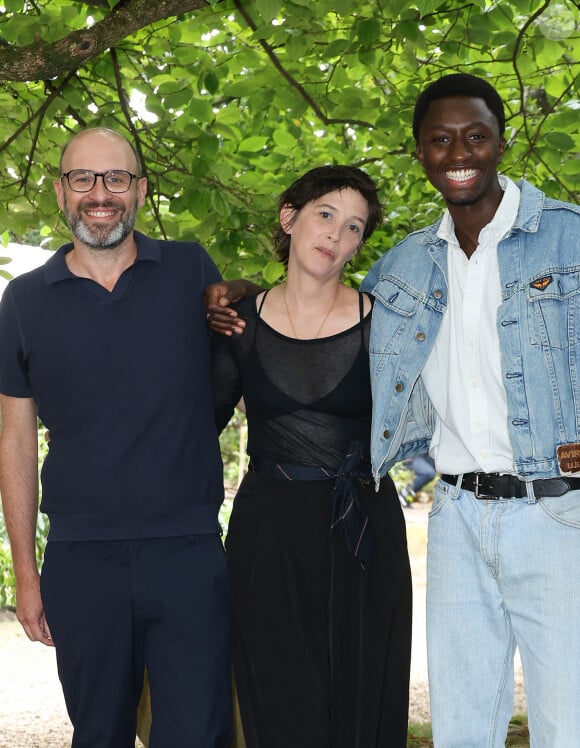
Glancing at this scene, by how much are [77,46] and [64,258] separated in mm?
1181

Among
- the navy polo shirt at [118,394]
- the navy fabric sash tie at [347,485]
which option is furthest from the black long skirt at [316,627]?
the navy polo shirt at [118,394]

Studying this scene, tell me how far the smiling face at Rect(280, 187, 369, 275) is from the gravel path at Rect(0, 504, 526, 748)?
459 centimetres

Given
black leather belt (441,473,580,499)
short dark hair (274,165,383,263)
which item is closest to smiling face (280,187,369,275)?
short dark hair (274,165,383,263)

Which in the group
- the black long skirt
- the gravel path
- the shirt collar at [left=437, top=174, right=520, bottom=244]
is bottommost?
the gravel path

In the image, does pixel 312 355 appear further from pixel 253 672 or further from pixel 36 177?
pixel 36 177

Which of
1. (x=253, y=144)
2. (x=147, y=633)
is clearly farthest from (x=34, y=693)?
(x=147, y=633)

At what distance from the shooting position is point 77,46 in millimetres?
4449

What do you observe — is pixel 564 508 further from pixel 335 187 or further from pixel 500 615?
pixel 335 187

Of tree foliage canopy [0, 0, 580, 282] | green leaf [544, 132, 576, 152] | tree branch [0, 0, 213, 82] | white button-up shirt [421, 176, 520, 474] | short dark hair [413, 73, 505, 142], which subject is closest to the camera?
white button-up shirt [421, 176, 520, 474]

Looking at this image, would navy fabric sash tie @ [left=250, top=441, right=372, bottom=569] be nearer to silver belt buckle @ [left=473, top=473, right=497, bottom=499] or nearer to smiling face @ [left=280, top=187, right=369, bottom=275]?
silver belt buckle @ [left=473, top=473, right=497, bottom=499]

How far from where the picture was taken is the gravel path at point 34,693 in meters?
7.65

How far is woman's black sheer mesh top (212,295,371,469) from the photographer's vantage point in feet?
11.2

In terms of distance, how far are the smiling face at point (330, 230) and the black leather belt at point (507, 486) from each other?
798 millimetres

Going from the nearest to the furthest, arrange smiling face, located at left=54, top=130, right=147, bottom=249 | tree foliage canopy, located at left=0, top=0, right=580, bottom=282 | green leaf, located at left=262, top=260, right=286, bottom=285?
1. smiling face, located at left=54, top=130, right=147, bottom=249
2. tree foliage canopy, located at left=0, top=0, right=580, bottom=282
3. green leaf, located at left=262, top=260, right=286, bottom=285
